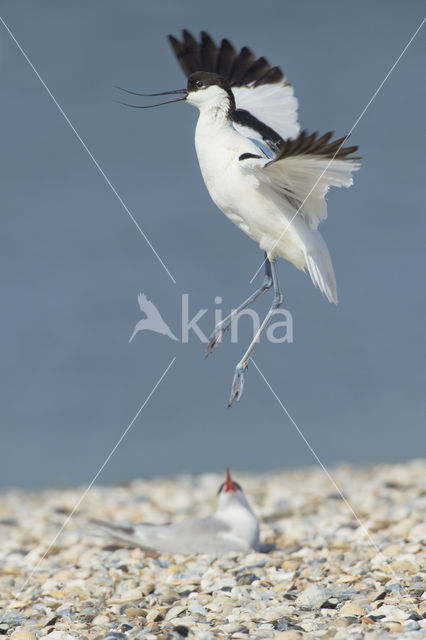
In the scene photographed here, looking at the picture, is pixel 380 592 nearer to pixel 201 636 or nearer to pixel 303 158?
pixel 201 636

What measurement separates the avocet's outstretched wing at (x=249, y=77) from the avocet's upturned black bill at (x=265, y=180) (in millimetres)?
313

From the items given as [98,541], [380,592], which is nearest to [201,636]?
[380,592]

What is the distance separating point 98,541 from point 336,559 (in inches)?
101

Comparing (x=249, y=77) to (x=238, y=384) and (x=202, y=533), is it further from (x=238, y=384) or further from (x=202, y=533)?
(x=202, y=533)

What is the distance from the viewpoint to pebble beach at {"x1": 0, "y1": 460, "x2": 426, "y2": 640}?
461 cm

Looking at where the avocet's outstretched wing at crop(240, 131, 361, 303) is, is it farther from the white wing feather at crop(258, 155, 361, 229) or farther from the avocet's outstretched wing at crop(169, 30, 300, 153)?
the avocet's outstretched wing at crop(169, 30, 300, 153)

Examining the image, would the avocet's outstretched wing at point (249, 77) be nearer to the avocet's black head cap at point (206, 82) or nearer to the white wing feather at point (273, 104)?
the white wing feather at point (273, 104)

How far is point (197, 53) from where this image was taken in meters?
6.05

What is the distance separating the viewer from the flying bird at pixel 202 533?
6.77m

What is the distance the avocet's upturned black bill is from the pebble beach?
4.48ft

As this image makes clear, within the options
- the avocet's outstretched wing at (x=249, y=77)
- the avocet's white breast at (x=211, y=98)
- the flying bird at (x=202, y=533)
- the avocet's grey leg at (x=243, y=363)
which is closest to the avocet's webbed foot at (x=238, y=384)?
the avocet's grey leg at (x=243, y=363)

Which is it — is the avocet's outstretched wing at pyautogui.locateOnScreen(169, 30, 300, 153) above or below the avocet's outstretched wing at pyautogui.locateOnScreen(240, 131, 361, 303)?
above

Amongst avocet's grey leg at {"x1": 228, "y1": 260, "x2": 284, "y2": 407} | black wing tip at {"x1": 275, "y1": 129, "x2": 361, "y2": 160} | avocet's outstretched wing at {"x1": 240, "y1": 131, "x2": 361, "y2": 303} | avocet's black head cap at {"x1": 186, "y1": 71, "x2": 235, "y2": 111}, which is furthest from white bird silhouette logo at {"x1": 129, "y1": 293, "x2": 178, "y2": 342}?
black wing tip at {"x1": 275, "y1": 129, "x2": 361, "y2": 160}

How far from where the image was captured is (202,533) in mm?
6859
